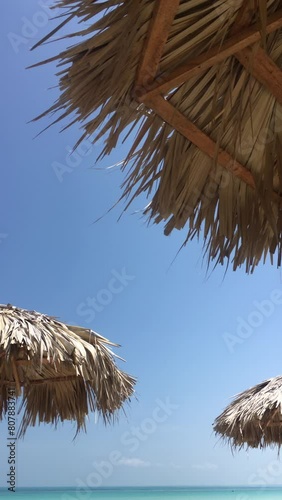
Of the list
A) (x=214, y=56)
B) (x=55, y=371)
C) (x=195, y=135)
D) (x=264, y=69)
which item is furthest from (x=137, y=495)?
(x=214, y=56)

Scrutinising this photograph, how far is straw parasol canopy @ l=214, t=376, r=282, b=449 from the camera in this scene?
459cm

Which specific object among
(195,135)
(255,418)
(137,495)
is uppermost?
(195,135)

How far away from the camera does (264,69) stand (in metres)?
1.39

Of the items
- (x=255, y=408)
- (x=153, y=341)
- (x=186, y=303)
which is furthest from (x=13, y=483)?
(x=153, y=341)

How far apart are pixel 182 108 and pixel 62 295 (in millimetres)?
17612

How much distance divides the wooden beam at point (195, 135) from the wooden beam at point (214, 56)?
2.7 inches

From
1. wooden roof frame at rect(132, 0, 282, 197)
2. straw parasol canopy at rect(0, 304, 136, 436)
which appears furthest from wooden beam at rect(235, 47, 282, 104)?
straw parasol canopy at rect(0, 304, 136, 436)

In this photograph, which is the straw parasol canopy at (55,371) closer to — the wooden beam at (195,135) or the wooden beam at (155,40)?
the wooden beam at (195,135)

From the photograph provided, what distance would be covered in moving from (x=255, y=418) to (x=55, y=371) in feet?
6.93

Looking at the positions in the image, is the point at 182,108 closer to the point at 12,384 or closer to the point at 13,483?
the point at 12,384

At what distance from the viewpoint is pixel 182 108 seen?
1.52 m

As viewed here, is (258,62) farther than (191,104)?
No

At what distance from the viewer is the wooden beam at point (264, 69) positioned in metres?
1.33

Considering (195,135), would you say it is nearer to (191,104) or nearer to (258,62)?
(191,104)
